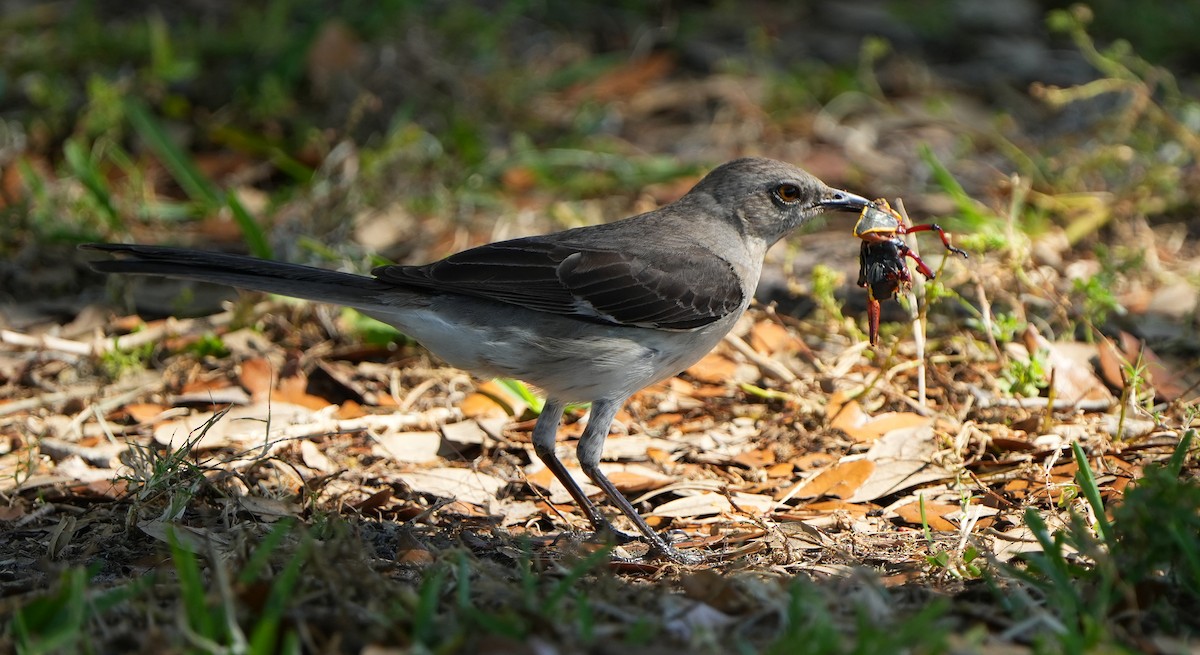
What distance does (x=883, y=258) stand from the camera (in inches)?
203

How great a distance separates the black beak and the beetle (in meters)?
→ 0.30

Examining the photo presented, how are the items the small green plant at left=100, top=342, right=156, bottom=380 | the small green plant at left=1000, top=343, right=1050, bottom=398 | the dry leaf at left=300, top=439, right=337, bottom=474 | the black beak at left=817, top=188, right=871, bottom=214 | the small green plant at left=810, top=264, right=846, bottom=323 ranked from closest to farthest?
the dry leaf at left=300, top=439, right=337, bottom=474 < the small green plant at left=1000, top=343, right=1050, bottom=398 < the black beak at left=817, top=188, right=871, bottom=214 < the small green plant at left=810, top=264, right=846, bottom=323 < the small green plant at left=100, top=342, right=156, bottom=380

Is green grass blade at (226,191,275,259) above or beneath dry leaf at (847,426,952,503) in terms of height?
above

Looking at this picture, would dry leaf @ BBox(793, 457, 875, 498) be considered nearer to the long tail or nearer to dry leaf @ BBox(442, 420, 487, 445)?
dry leaf @ BBox(442, 420, 487, 445)

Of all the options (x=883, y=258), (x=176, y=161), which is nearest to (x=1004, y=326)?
(x=883, y=258)

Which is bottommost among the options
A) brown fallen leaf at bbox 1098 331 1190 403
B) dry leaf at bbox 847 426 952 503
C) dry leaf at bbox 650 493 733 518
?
dry leaf at bbox 650 493 733 518

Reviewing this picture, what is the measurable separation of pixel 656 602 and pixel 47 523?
254 cm

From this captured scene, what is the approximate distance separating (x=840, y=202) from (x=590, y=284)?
4.48ft

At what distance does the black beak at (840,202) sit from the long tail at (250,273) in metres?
2.09

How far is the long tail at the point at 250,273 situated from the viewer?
472cm

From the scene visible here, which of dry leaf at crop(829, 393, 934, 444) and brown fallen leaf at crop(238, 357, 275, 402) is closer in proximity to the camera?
dry leaf at crop(829, 393, 934, 444)

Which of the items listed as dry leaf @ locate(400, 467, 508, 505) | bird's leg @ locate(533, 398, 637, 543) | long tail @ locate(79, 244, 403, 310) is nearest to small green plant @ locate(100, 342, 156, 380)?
long tail @ locate(79, 244, 403, 310)

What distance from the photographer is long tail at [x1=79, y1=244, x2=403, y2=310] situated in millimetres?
4723

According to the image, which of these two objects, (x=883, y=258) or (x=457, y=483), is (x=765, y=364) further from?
(x=457, y=483)
